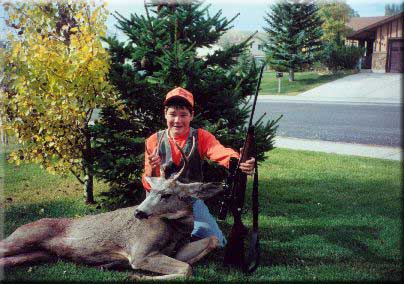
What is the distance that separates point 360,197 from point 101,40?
5104 mm

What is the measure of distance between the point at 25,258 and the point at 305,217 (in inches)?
158

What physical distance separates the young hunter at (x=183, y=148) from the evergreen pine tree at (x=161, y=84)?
1090 mm

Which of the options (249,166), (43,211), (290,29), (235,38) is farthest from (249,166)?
(290,29)

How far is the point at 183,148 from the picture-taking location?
4891 mm

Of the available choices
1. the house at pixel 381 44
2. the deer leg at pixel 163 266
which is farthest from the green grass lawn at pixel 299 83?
the deer leg at pixel 163 266

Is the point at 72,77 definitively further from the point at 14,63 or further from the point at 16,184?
the point at 16,184

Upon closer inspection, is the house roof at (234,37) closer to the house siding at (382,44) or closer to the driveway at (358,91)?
the driveway at (358,91)

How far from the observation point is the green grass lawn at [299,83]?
31672mm

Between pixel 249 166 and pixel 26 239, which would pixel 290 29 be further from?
pixel 26 239

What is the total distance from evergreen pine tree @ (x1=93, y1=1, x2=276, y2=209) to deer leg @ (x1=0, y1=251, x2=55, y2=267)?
1.68 meters

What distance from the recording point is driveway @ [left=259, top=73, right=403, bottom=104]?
84.3 ft

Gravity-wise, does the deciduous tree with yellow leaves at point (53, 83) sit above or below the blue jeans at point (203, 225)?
above

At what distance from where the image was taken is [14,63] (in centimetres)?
645

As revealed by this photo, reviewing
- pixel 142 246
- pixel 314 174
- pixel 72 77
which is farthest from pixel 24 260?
pixel 314 174
